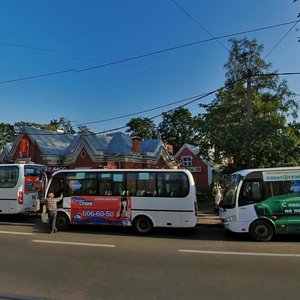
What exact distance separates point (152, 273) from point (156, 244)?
12.1 feet

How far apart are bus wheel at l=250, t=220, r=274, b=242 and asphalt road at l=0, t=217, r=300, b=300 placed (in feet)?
1.33

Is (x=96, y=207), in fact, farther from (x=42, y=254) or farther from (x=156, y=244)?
(x=42, y=254)

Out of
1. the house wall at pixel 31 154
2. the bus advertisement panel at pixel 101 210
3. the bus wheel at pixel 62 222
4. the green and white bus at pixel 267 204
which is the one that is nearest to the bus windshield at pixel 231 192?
the green and white bus at pixel 267 204

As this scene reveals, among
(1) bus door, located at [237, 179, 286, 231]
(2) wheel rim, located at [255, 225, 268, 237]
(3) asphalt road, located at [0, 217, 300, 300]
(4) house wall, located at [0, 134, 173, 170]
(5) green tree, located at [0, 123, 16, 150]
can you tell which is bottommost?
(3) asphalt road, located at [0, 217, 300, 300]

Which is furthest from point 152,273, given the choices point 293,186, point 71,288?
point 293,186

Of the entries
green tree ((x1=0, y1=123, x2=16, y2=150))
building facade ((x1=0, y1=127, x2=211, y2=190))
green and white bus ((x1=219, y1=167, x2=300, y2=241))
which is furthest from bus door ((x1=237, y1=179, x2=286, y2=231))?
green tree ((x1=0, y1=123, x2=16, y2=150))

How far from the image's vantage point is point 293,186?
39.5 ft

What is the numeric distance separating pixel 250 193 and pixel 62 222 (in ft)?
23.9

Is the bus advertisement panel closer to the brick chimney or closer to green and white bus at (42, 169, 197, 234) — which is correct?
green and white bus at (42, 169, 197, 234)

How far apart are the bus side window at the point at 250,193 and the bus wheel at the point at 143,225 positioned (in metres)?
3.43

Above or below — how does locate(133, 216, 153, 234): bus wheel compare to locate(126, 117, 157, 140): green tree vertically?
below

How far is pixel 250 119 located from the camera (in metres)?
20.2

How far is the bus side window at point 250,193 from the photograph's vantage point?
40.1ft

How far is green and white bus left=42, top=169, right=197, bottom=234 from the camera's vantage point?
43.8 feet
